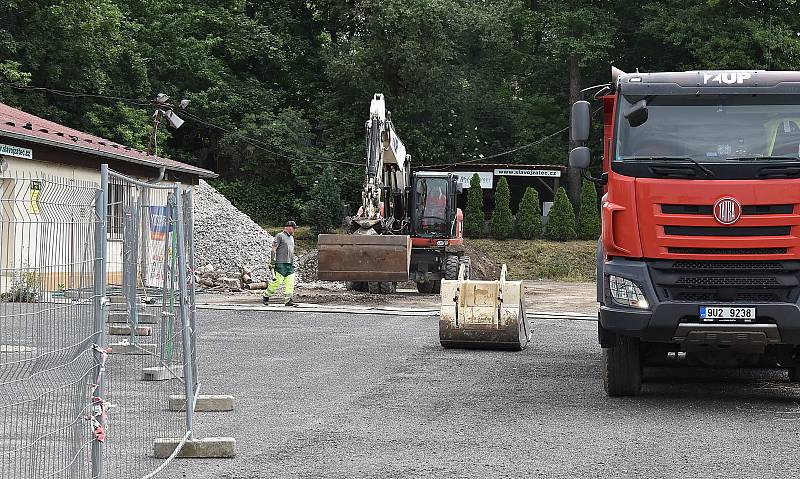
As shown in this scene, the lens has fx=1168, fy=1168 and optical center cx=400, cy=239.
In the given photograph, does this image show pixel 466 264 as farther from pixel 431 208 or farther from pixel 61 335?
pixel 61 335

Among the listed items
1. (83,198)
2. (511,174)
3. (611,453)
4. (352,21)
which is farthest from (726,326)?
(352,21)

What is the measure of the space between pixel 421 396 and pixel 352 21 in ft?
153

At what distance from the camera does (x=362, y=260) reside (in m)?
27.1

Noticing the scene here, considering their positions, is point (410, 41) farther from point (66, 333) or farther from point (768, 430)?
point (66, 333)

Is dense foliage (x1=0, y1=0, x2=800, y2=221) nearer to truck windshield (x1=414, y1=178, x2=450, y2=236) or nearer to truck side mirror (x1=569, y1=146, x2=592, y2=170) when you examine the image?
truck windshield (x1=414, y1=178, x2=450, y2=236)

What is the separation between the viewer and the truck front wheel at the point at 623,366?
37.8 ft

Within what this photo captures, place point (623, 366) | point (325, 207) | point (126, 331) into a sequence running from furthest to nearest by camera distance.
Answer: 1. point (325, 207)
2. point (126, 331)
3. point (623, 366)

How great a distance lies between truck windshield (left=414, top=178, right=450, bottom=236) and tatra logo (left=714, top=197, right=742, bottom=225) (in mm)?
23191

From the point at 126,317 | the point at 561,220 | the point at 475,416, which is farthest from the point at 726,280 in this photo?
the point at 561,220

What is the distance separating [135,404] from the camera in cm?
1078

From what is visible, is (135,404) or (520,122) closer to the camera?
(135,404)

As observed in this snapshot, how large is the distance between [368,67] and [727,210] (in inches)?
1706

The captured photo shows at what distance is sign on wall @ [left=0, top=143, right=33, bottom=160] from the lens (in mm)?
23859

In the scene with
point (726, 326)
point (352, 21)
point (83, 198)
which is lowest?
point (726, 326)
